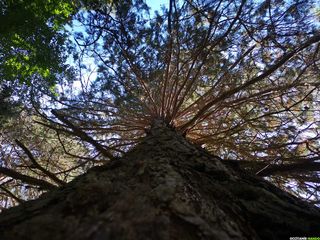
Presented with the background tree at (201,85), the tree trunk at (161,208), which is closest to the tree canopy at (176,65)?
the background tree at (201,85)

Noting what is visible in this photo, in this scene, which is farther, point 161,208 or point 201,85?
point 201,85

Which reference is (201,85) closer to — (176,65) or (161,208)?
(176,65)

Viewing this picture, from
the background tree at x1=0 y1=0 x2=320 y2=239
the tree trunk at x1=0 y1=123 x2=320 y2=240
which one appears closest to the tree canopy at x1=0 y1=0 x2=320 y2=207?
the background tree at x1=0 y1=0 x2=320 y2=239

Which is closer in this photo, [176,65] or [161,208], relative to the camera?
[161,208]

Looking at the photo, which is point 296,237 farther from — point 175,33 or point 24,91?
point 24,91

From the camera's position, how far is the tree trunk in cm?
108

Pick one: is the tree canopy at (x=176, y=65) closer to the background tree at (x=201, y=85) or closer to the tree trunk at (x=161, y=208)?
the background tree at (x=201, y=85)

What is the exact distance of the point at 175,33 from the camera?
4684mm

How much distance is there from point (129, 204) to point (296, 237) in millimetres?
798

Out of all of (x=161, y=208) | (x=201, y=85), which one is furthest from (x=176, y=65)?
(x=161, y=208)

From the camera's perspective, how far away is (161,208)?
4.08 feet

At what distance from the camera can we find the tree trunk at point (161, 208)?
1076 mm

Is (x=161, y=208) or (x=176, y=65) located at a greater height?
(x=176, y=65)

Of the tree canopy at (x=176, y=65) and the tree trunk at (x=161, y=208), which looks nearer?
the tree trunk at (x=161, y=208)
